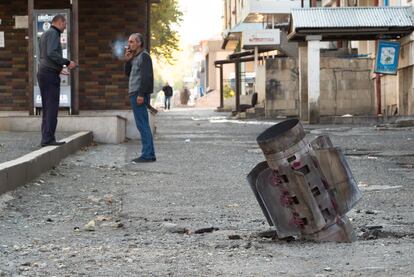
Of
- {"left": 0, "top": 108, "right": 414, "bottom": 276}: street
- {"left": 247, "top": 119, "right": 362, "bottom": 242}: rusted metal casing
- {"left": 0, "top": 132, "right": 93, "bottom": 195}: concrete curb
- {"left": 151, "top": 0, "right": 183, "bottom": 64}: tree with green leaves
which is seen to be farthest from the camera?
{"left": 151, "top": 0, "right": 183, "bottom": 64}: tree with green leaves

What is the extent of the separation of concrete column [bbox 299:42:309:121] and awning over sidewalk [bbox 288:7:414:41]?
165 centimetres

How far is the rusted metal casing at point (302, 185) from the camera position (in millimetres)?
5645

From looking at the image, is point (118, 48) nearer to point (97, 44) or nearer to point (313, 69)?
point (97, 44)

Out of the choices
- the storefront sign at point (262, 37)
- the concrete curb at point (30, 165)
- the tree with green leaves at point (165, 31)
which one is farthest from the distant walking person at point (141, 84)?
the storefront sign at point (262, 37)

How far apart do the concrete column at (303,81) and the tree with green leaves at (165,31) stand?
951 cm

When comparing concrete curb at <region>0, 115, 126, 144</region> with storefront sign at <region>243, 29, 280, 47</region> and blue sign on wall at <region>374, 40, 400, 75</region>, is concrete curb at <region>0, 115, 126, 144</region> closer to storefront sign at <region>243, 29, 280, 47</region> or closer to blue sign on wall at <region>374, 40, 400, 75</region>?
blue sign on wall at <region>374, 40, 400, 75</region>

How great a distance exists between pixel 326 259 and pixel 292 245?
0.60m

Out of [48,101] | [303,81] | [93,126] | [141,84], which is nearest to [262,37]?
[303,81]

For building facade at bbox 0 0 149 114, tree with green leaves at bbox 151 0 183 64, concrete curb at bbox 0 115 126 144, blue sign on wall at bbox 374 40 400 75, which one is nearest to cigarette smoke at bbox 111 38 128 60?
building facade at bbox 0 0 149 114

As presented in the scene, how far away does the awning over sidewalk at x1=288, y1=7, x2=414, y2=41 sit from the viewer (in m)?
27.3

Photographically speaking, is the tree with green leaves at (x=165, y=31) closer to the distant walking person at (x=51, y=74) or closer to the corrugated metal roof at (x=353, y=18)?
the corrugated metal roof at (x=353, y=18)

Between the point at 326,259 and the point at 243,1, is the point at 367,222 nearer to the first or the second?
the point at 326,259

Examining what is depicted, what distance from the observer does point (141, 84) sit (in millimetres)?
12312

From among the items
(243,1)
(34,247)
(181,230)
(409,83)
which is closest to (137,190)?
(181,230)
